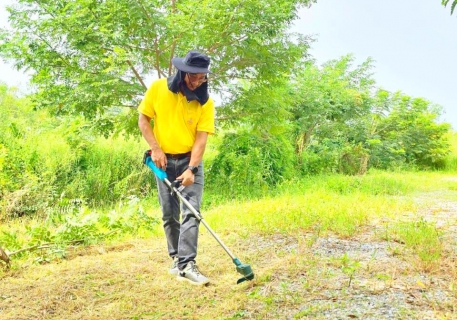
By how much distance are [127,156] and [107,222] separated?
212 inches

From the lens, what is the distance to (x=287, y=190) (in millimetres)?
9258

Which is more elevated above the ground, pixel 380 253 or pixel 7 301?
pixel 380 253

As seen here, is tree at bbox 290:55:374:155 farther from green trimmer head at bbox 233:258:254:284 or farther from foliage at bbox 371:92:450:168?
green trimmer head at bbox 233:258:254:284

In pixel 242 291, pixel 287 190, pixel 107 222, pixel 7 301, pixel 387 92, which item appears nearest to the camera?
pixel 242 291

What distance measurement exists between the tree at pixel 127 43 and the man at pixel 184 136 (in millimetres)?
4582

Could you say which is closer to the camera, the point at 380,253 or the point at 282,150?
the point at 380,253

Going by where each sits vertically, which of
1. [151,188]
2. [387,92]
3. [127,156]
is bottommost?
[151,188]

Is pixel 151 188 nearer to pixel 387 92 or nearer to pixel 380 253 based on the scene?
pixel 380 253

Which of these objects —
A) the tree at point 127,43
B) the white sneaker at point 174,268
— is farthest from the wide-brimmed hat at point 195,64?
the tree at point 127,43

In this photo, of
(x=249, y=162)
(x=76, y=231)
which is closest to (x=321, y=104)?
(x=249, y=162)

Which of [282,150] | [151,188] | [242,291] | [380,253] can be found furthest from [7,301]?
[282,150]

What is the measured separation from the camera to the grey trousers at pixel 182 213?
3.65m

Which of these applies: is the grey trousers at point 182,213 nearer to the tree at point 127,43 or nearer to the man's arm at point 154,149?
the man's arm at point 154,149

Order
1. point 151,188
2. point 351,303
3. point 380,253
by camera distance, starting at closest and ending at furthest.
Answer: point 351,303
point 380,253
point 151,188
